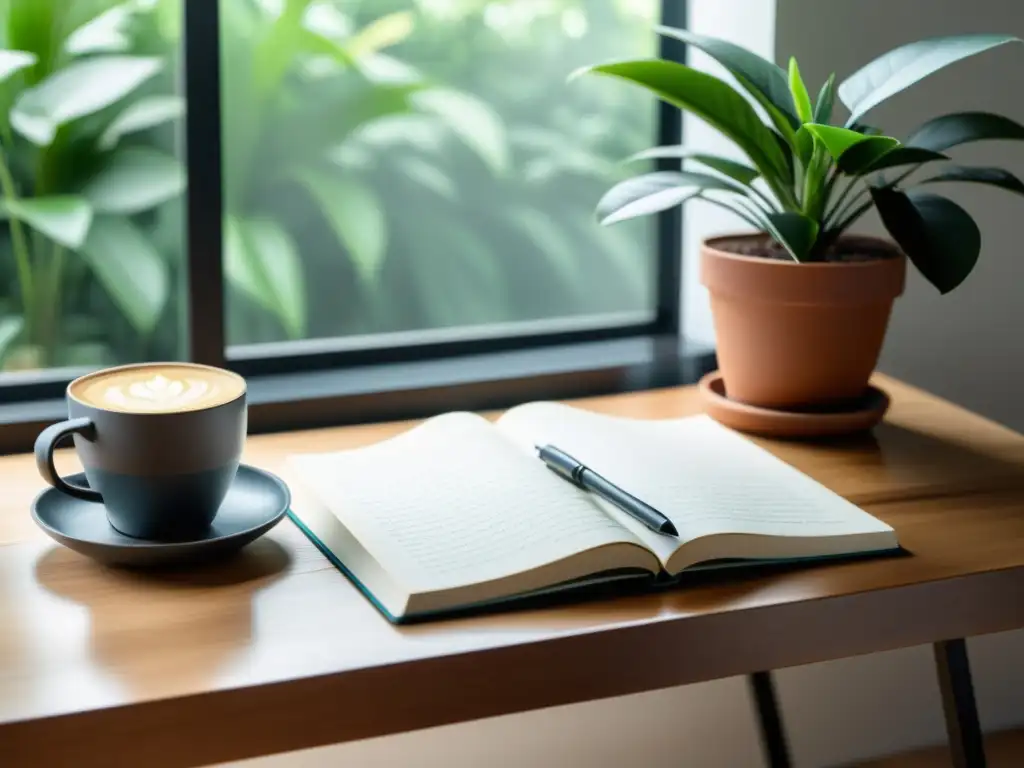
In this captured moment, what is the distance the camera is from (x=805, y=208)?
109 centimetres

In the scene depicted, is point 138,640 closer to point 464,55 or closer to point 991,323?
point 991,323

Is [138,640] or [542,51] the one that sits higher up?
[542,51]

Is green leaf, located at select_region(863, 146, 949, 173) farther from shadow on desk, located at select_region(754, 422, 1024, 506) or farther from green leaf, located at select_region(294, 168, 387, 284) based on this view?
green leaf, located at select_region(294, 168, 387, 284)

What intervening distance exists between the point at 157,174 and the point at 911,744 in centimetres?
118

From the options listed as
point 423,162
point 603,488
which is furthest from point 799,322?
point 423,162

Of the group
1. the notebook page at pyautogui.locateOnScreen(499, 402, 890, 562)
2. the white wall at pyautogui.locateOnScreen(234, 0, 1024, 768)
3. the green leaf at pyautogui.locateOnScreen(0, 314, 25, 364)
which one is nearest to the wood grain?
the white wall at pyautogui.locateOnScreen(234, 0, 1024, 768)

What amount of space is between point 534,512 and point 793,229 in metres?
0.36

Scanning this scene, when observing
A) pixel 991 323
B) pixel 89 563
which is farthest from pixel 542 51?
pixel 89 563

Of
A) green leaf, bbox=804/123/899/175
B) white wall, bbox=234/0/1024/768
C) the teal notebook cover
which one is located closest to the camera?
the teal notebook cover

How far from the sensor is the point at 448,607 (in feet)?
2.53

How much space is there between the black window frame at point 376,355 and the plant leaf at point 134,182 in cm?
38

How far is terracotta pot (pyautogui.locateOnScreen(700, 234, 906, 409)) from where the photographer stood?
42.2 inches

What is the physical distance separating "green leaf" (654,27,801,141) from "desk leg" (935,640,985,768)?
1.49 ft

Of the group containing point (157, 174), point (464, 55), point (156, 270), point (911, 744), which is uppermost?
point (464, 55)
